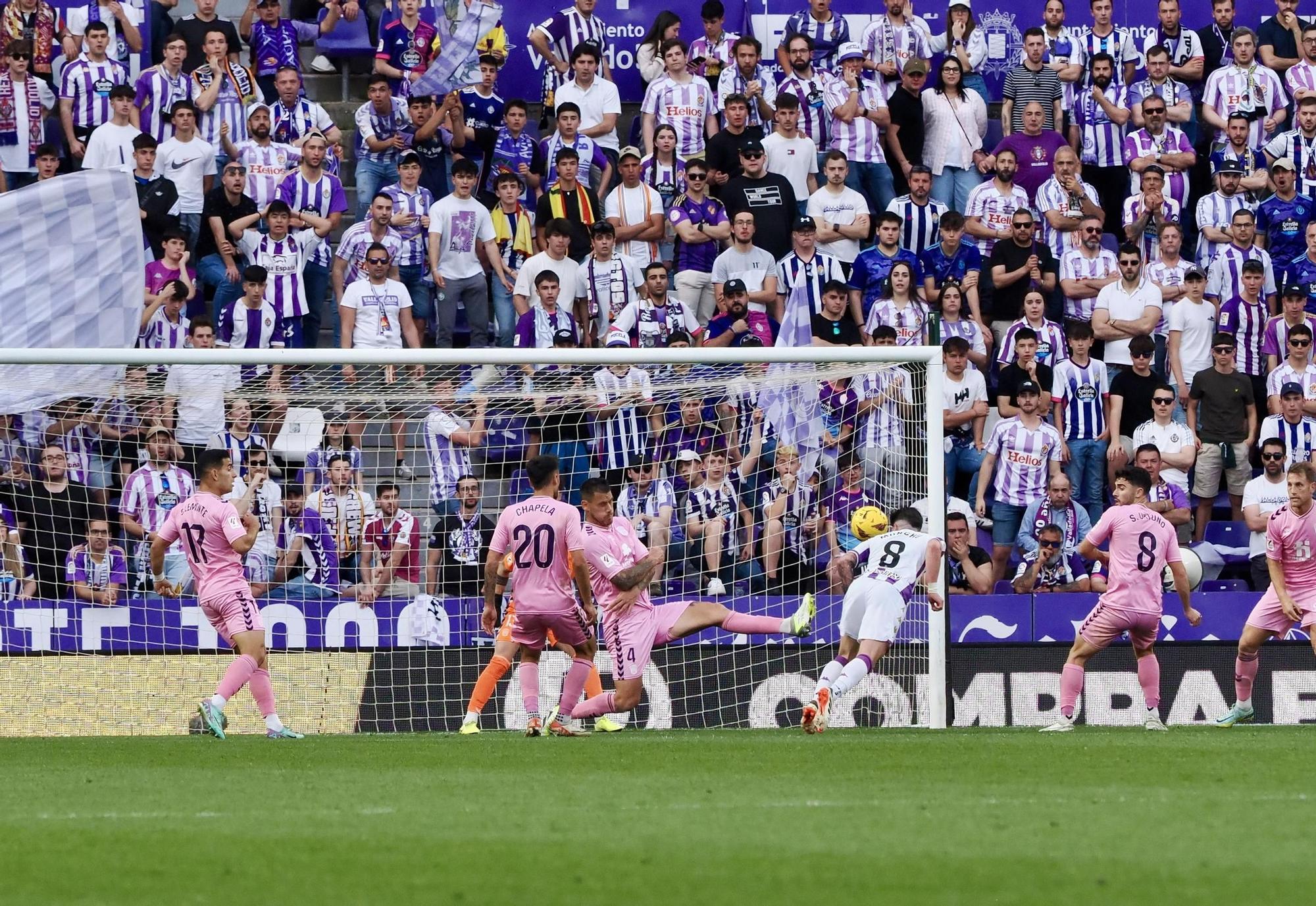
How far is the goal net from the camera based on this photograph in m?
14.1

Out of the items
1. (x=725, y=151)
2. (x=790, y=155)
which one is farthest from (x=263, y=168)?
(x=790, y=155)

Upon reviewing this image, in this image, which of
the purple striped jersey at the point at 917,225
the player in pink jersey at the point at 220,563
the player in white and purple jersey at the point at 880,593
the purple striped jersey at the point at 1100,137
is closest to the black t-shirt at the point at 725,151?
the purple striped jersey at the point at 917,225

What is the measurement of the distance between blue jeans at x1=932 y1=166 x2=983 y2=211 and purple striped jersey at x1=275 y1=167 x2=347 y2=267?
613cm

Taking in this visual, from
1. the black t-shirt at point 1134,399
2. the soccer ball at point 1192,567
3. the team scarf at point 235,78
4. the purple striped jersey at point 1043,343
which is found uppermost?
the team scarf at point 235,78

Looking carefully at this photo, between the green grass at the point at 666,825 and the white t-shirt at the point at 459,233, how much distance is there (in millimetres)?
7547

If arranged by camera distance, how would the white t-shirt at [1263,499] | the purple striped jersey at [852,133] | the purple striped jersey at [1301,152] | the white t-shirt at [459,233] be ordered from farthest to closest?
the purple striped jersey at [1301,152] → the purple striped jersey at [852,133] → the white t-shirt at [459,233] → the white t-shirt at [1263,499]

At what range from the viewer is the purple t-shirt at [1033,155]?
19.1 metres

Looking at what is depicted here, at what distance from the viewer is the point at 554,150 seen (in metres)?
18.5

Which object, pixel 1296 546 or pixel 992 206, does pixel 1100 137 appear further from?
pixel 1296 546

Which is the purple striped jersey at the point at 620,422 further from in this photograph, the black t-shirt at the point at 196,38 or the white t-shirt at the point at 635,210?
the black t-shirt at the point at 196,38

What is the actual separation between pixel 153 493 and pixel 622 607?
4.36m

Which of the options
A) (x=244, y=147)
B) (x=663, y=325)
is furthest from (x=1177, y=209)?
(x=244, y=147)

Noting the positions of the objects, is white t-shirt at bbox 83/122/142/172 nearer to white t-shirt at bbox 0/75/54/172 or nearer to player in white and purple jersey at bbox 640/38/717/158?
white t-shirt at bbox 0/75/54/172

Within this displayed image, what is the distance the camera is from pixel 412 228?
17.6 m
